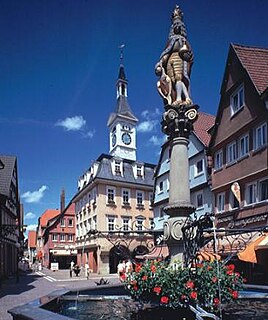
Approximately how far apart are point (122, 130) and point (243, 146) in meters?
47.9

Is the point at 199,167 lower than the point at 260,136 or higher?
lower

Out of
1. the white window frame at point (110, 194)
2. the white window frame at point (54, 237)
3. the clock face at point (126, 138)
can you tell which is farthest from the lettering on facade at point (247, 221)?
the clock face at point (126, 138)

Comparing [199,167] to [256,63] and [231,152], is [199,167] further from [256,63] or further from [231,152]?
[256,63]

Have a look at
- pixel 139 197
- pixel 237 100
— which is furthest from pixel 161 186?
pixel 139 197

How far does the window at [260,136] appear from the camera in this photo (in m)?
19.4

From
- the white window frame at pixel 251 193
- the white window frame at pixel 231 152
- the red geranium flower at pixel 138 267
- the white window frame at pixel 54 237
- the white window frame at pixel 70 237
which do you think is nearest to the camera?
the red geranium flower at pixel 138 267

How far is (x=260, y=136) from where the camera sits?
65.3 ft

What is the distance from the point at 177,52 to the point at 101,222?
121ft

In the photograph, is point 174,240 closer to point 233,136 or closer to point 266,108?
point 266,108

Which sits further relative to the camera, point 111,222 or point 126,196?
point 126,196

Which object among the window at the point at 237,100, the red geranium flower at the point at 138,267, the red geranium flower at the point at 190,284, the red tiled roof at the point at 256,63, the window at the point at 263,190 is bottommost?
the red geranium flower at the point at 190,284

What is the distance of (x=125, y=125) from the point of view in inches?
2741

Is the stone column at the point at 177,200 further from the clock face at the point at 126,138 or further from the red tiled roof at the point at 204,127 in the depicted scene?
the clock face at the point at 126,138

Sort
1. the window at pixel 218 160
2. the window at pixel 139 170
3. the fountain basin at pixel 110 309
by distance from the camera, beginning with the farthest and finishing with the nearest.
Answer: the window at pixel 139 170, the window at pixel 218 160, the fountain basin at pixel 110 309
